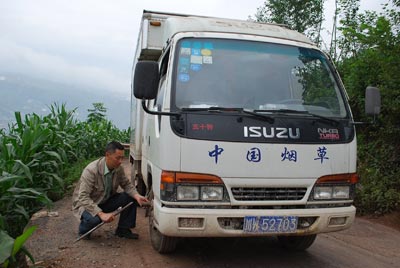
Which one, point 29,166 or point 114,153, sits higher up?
point 114,153

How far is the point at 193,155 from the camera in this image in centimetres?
351

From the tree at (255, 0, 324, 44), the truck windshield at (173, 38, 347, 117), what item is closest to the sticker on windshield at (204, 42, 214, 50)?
the truck windshield at (173, 38, 347, 117)

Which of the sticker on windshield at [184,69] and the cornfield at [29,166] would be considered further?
the cornfield at [29,166]

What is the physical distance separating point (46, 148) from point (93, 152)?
A: 6.78 meters

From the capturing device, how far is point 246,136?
358 cm

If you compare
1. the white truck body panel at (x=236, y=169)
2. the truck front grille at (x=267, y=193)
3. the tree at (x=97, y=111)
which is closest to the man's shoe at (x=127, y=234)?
the white truck body panel at (x=236, y=169)

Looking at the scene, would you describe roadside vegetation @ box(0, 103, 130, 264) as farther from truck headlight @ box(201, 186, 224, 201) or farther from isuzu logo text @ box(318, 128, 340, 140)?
isuzu logo text @ box(318, 128, 340, 140)

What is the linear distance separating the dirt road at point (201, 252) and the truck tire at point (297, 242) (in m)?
0.09

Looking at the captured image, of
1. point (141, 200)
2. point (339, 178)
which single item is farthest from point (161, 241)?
point (339, 178)

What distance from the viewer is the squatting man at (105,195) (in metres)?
4.80

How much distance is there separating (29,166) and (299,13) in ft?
37.0

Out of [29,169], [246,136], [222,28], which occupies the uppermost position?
[222,28]

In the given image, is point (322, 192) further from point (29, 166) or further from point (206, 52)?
point (29, 166)

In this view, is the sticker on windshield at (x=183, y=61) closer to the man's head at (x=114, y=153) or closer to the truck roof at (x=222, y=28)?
the truck roof at (x=222, y=28)
